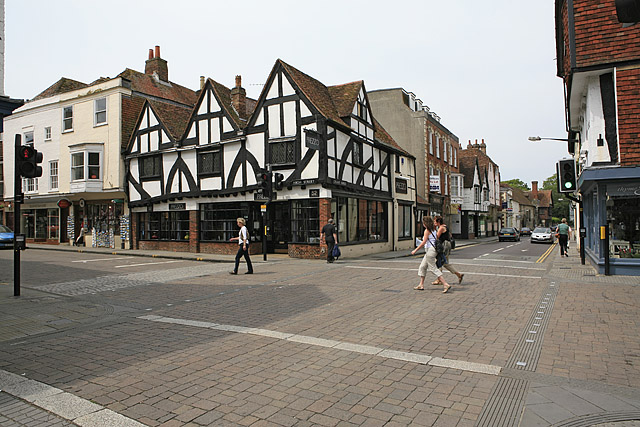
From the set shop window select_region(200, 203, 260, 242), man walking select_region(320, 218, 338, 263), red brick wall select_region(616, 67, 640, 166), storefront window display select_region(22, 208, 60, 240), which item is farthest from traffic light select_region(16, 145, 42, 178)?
storefront window display select_region(22, 208, 60, 240)

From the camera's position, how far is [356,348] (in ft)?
A: 18.6

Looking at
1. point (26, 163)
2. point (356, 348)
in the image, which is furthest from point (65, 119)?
point (356, 348)

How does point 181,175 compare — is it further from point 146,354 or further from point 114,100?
point 146,354

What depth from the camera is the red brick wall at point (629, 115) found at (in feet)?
39.7

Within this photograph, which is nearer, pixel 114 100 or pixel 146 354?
pixel 146 354

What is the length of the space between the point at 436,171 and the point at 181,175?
876 inches

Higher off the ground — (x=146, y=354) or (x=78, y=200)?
(x=78, y=200)

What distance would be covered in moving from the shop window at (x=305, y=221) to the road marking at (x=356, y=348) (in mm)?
Answer: 12054

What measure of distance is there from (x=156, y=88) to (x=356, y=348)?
2824 cm

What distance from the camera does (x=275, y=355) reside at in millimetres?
5402

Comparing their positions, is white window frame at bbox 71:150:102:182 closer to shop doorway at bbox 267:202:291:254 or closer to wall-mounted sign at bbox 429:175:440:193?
shop doorway at bbox 267:202:291:254

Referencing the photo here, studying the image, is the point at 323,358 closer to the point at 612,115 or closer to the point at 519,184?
the point at 612,115

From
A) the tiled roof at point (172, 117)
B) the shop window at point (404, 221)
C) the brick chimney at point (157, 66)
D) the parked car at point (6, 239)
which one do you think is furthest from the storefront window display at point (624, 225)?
the parked car at point (6, 239)

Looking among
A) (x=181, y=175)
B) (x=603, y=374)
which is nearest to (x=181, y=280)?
(x=603, y=374)
